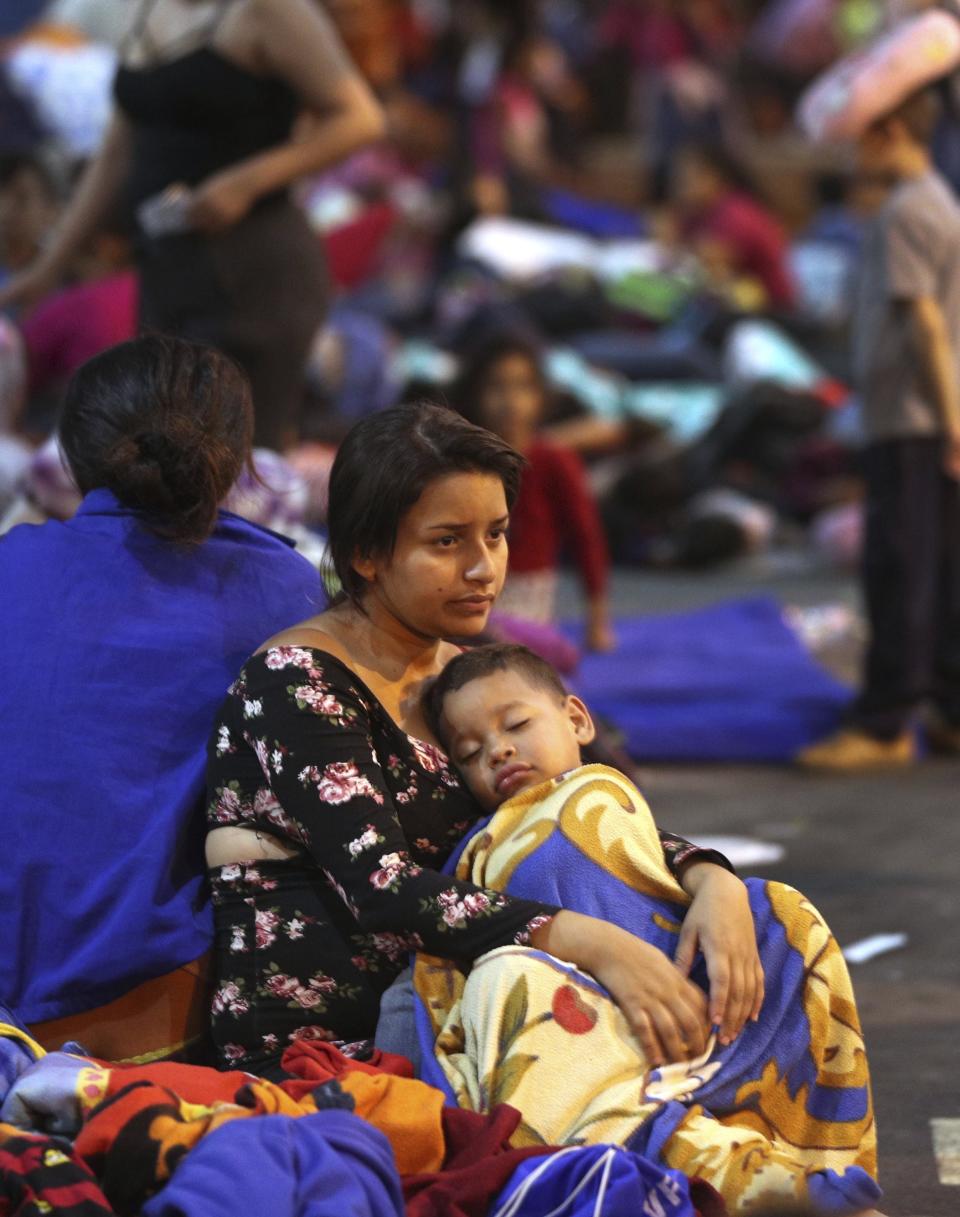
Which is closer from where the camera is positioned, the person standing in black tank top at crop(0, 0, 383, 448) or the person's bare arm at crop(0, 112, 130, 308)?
the person standing in black tank top at crop(0, 0, 383, 448)

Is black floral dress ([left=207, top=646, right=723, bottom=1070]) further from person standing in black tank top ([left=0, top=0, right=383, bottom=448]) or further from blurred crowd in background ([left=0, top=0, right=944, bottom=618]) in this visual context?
person standing in black tank top ([left=0, top=0, right=383, bottom=448])

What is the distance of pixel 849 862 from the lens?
4199 millimetres

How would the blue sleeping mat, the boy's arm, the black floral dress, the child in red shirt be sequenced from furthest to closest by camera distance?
1. the child in red shirt
2. the blue sleeping mat
3. the boy's arm
4. the black floral dress

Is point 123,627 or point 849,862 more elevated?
point 123,627

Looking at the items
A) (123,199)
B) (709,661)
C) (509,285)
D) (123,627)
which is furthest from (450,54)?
(123,627)

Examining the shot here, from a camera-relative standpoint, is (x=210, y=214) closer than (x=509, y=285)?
Yes

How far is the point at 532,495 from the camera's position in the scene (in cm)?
572

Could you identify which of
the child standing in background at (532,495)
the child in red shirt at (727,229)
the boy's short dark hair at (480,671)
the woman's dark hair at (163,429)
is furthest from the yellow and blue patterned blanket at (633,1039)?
the child in red shirt at (727,229)

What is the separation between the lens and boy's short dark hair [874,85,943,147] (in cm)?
506

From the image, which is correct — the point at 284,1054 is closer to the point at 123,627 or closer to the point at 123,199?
the point at 123,627

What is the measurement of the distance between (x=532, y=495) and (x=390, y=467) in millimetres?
3241

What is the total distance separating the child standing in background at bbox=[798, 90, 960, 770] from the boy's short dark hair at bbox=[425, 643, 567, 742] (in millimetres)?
2629

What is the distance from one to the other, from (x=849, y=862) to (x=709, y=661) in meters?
1.92

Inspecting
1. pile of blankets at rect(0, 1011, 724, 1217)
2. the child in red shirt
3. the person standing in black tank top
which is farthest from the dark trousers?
the child in red shirt
